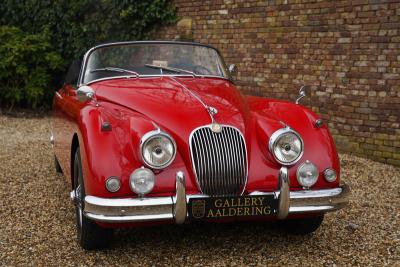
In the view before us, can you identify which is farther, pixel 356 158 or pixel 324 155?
pixel 356 158

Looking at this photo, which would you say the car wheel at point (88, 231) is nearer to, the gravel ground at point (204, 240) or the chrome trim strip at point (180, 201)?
the gravel ground at point (204, 240)

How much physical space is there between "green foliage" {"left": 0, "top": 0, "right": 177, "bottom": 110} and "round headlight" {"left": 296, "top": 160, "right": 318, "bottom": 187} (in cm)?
638

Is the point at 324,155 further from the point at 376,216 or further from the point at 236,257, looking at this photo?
the point at 376,216

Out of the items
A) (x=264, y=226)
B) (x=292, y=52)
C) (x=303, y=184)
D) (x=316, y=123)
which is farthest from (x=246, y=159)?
(x=292, y=52)

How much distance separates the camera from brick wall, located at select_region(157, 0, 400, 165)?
6152mm

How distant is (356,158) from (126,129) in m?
4.03

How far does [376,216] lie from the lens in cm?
440

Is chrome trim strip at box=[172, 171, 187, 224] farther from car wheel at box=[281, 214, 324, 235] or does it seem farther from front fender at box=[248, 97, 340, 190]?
car wheel at box=[281, 214, 324, 235]

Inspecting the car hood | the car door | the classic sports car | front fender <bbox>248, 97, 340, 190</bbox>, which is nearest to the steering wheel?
the car hood

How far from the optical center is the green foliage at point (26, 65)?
10164 mm

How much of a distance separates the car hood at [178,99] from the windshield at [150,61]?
17 centimetres

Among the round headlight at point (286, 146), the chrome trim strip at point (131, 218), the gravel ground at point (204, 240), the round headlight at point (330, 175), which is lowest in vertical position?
the gravel ground at point (204, 240)

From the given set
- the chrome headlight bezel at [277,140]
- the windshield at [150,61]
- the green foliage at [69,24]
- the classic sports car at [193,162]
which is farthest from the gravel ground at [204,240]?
the green foliage at [69,24]

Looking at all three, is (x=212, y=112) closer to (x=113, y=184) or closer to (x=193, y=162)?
(x=193, y=162)
